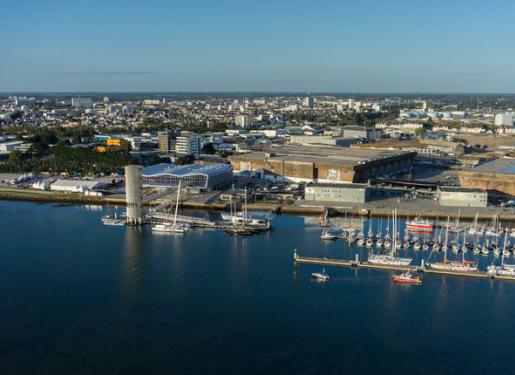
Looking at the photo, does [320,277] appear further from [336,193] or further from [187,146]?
[187,146]

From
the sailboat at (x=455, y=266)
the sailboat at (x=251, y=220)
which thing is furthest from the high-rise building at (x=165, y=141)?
the sailboat at (x=455, y=266)

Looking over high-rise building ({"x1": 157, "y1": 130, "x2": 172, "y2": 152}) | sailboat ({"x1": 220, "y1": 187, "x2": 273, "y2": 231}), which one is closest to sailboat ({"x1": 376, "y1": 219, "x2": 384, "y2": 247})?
sailboat ({"x1": 220, "y1": 187, "x2": 273, "y2": 231})

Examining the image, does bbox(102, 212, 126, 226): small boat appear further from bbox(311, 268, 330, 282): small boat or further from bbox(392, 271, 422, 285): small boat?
bbox(392, 271, 422, 285): small boat

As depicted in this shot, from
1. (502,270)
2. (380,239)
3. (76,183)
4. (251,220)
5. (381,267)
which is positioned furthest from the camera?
(76,183)

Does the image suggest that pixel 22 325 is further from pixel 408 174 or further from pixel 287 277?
pixel 408 174

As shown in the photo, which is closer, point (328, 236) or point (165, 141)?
point (328, 236)

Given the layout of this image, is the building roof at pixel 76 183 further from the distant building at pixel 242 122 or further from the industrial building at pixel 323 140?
the distant building at pixel 242 122

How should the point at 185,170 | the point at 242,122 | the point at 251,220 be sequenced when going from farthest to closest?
1. the point at 242,122
2. the point at 185,170
3. the point at 251,220

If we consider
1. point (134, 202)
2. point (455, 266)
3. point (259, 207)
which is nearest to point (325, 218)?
point (259, 207)
